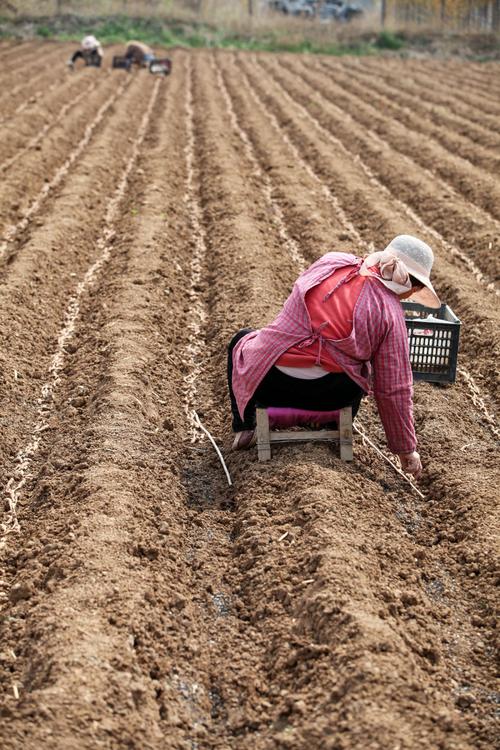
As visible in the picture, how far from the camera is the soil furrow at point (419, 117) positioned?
1354cm

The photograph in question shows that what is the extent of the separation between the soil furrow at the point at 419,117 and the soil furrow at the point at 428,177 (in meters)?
0.34

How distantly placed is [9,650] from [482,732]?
1872 millimetres

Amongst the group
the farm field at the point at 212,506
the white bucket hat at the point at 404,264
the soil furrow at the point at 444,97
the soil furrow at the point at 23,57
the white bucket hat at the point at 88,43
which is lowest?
the farm field at the point at 212,506

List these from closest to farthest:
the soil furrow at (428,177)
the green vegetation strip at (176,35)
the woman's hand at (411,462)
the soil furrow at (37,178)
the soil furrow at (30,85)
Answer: the woman's hand at (411,462)
the soil furrow at (428,177)
the soil furrow at (37,178)
the soil furrow at (30,85)
the green vegetation strip at (176,35)

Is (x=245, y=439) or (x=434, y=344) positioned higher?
(x=434, y=344)

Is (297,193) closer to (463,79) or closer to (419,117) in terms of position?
(419,117)

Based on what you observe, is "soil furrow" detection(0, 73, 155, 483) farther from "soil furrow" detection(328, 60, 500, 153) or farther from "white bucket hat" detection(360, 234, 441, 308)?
"soil furrow" detection(328, 60, 500, 153)

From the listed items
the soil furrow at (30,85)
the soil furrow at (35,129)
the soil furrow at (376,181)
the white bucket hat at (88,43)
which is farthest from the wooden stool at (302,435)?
the white bucket hat at (88,43)

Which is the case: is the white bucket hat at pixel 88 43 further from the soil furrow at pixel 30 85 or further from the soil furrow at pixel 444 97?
the soil furrow at pixel 444 97

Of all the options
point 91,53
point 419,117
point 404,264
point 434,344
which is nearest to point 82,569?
point 404,264

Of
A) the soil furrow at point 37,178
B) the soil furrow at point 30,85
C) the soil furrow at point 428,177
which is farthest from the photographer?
the soil furrow at point 30,85

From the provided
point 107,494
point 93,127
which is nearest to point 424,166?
point 93,127

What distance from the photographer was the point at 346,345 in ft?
15.7

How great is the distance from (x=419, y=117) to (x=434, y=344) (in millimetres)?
12131
